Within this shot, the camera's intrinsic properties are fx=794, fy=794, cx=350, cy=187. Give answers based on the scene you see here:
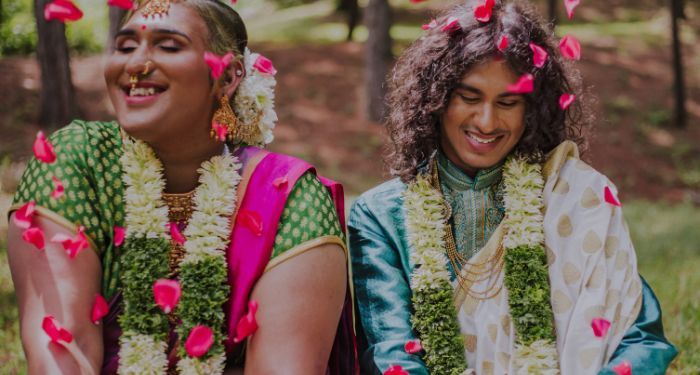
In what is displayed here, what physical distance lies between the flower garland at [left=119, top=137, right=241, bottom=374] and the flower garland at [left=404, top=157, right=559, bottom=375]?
2.62ft

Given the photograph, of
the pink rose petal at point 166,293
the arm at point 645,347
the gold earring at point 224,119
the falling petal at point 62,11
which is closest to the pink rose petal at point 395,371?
the arm at point 645,347

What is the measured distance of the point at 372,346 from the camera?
3152 mm

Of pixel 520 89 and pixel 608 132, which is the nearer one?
pixel 520 89

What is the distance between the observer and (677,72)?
51.3 ft

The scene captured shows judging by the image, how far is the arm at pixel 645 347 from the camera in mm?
2883

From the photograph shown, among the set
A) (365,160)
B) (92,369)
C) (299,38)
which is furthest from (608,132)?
(92,369)

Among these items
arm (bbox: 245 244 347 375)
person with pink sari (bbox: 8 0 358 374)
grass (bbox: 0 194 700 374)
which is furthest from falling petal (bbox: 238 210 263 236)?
grass (bbox: 0 194 700 374)

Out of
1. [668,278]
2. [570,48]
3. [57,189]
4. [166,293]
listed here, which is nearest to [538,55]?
[570,48]

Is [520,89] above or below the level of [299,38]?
below

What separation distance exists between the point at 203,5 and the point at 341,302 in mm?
1234

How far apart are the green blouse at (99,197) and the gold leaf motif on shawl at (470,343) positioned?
0.69 m

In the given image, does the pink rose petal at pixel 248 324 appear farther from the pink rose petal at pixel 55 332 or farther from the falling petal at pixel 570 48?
the falling petal at pixel 570 48

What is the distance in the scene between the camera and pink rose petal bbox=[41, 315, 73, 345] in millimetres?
2697

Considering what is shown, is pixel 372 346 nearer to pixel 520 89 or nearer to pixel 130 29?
pixel 520 89
